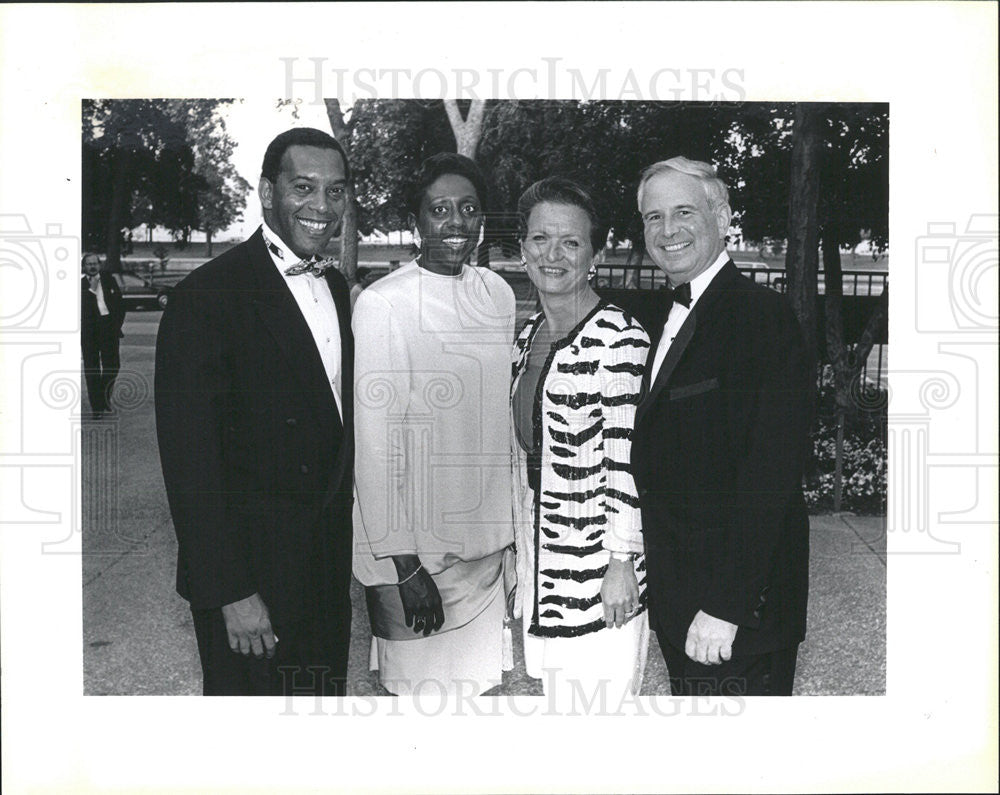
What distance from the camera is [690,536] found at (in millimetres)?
4008

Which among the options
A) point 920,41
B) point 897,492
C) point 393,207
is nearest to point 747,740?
point 897,492

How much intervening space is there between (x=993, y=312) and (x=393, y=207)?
2.48m

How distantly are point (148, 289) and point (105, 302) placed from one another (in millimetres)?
247

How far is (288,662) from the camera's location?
4.20 m

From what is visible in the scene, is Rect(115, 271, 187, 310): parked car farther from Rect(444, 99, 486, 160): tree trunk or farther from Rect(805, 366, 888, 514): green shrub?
Rect(805, 366, 888, 514): green shrub

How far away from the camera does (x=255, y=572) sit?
4074mm

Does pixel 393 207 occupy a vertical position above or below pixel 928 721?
above

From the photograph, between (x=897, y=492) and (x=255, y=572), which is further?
(x=897, y=492)

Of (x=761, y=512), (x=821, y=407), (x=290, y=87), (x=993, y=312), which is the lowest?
(x=761, y=512)

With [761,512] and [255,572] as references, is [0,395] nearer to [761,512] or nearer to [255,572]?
[255,572]

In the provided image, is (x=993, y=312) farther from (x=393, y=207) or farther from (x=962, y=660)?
(x=393, y=207)

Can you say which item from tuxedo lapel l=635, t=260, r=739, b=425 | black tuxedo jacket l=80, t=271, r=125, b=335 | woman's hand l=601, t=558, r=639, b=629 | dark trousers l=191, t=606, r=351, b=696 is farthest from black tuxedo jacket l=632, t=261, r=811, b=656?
black tuxedo jacket l=80, t=271, r=125, b=335

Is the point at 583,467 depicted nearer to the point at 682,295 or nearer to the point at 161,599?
the point at 682,295

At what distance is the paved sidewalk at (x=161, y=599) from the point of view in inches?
166
